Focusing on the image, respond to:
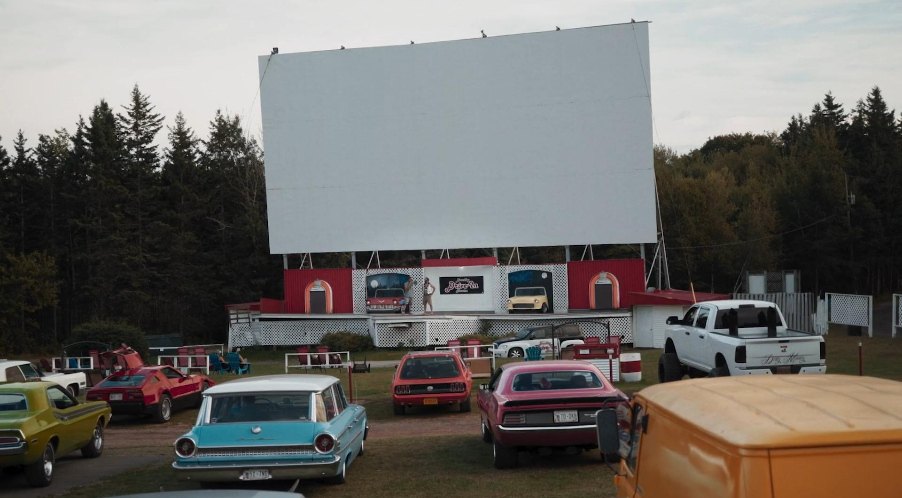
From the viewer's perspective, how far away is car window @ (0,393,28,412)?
46.8 ft

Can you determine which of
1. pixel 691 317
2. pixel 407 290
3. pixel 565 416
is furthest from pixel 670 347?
pixel 407 290

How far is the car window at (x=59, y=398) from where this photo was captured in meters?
15.4

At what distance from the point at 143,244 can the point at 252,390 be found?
2299 inches

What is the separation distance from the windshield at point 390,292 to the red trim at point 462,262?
1917 mm

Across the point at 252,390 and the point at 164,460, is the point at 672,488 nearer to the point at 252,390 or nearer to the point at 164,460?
the point at 252,390

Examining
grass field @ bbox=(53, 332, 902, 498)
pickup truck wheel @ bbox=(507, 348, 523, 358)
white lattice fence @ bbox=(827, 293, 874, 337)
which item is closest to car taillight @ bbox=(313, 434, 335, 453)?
grass field @ bbox=(53, 332, 902, 498)

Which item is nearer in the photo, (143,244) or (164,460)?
(164,460)

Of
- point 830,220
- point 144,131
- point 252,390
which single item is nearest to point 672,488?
point 252,390

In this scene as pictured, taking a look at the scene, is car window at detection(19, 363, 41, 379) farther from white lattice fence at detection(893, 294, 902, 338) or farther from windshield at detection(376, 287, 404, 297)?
white lattice fence at detection(893, 294, 902, 338)

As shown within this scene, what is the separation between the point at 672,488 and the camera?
5.06 metres

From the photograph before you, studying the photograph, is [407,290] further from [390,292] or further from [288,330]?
[288,330]

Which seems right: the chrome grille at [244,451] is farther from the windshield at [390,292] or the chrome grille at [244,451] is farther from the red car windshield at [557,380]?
the windshield at [390,292]

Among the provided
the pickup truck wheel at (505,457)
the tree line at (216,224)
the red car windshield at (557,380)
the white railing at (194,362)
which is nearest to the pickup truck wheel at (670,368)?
the red car windshield at (557,380)

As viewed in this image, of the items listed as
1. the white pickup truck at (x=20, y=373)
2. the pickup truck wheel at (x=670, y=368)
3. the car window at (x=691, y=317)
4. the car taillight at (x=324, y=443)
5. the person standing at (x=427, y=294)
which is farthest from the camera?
the person standing at (x=427, y=294)
